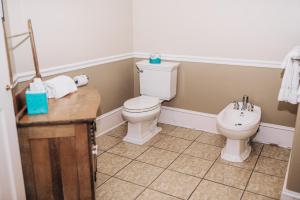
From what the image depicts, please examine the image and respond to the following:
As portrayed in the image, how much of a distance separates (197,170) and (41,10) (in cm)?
193

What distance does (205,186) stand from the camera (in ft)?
7.97

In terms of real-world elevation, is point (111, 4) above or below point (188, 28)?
above

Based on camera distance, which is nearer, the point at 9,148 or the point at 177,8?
the point at 9,148

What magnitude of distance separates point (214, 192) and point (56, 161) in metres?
1.27

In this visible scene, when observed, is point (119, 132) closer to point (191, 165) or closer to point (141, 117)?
point (141, 117)

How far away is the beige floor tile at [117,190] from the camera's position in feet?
7.48

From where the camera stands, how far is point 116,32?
3.36m

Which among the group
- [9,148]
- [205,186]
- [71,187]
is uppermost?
[9,148]

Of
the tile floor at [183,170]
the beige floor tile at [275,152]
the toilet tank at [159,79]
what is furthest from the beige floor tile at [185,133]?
the beige floor tile at [275,152]

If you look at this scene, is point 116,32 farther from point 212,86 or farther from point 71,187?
point 71,187

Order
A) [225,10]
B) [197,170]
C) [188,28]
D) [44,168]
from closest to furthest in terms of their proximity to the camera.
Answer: [44,168] → [197,170] → [225,10] → [188,28]

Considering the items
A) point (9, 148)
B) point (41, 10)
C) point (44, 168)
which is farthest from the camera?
point (41, 10)

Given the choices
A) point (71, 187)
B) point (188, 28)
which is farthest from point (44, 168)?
point (188, 28)

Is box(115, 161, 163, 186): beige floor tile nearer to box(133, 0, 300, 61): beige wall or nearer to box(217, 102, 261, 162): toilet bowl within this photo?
box(217, 102, 261, 162): toilet bowl
